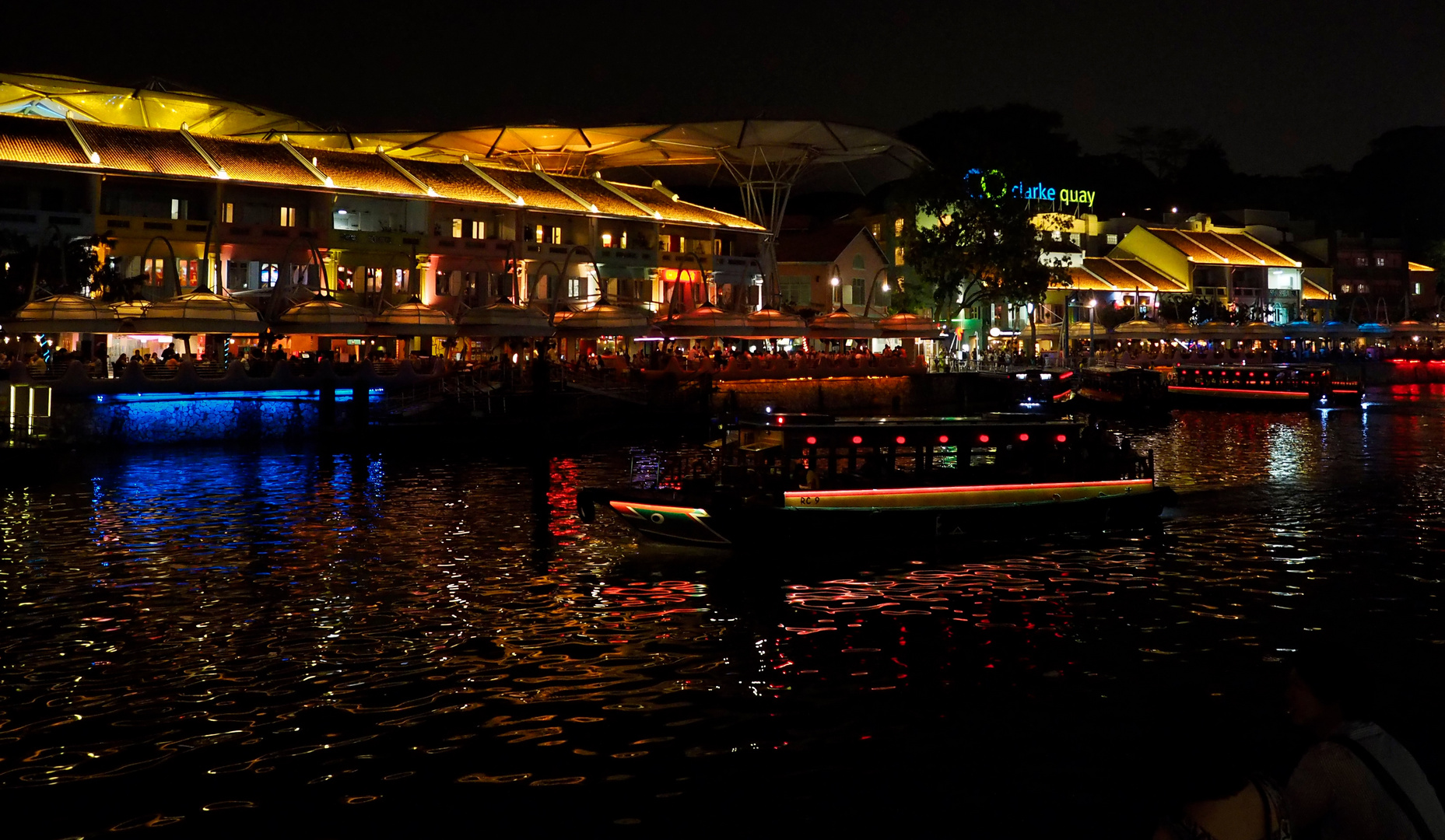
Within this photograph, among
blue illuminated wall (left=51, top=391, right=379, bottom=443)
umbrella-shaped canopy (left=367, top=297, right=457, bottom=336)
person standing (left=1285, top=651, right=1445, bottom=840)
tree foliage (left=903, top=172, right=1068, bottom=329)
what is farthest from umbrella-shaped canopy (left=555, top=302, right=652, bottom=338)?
person standing (left=1285, top=651, right=1445, bottom=840)

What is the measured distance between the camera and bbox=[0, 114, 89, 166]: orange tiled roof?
161ft

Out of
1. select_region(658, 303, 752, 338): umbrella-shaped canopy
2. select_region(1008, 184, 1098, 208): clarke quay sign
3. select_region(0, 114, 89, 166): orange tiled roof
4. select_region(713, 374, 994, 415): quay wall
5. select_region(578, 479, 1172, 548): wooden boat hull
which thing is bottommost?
select_region(578, 479, 1172, 548): wooden boat hull

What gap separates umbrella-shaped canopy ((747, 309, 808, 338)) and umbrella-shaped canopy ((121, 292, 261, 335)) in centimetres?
2257

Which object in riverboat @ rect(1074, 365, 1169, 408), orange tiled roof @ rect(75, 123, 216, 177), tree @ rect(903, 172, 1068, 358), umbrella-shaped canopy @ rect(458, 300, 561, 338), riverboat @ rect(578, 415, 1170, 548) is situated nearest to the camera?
riverboat @ rect(578, 415, 1170, 548)

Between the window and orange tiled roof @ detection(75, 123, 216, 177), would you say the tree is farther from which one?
orange tiled roof @ detection(75, 123, 216, 177)

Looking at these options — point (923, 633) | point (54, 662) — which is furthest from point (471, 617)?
point (923, 633)

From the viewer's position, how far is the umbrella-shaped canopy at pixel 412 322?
46.6 m

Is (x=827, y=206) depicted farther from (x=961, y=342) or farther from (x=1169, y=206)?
(x=1169, y=206)

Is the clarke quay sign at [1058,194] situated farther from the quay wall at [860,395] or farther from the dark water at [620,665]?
the dark water at [620,665]

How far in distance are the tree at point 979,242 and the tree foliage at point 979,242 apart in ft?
0.16

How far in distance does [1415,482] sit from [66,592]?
31596mm

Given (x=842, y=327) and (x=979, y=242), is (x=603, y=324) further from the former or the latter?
(x=979, y=242)

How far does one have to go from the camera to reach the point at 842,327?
208ft

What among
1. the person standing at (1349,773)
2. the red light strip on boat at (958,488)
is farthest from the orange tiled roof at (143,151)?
the person standing at (1349,773)
